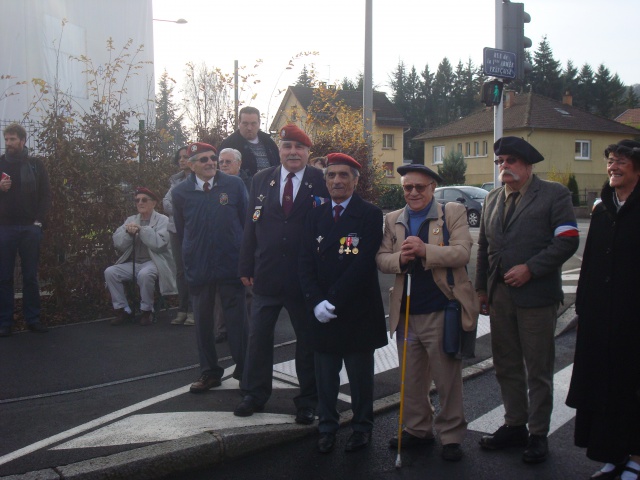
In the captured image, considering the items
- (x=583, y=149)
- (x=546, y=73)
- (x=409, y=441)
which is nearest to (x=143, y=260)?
(x=409, y=441)

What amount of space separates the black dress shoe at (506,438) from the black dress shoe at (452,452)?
0.27 m

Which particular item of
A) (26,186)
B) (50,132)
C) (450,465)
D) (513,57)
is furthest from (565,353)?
(50,132)

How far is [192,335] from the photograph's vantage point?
8.29 meters

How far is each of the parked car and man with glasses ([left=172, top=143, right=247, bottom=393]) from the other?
72.7 feet

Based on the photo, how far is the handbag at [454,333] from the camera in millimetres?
4855

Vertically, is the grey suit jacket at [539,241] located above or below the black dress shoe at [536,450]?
above

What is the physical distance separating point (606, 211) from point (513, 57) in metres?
6.93

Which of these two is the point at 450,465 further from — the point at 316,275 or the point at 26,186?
the point at 26,186

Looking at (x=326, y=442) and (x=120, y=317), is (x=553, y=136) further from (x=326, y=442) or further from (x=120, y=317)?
(x=326, y=442)

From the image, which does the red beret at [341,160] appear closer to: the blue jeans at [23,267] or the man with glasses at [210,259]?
the man with glasses at [210,259]

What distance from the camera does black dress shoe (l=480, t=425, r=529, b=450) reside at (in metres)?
5.10

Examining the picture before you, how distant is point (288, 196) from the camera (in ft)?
18.7

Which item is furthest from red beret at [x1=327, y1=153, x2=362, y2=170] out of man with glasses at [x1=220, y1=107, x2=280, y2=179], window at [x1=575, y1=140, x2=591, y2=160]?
window at [x1=575, y1=140, x2=591, y2=160]

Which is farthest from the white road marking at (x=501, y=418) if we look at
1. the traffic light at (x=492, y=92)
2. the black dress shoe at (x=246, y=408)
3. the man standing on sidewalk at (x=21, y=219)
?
the traffic light at (x=492, y=92)
